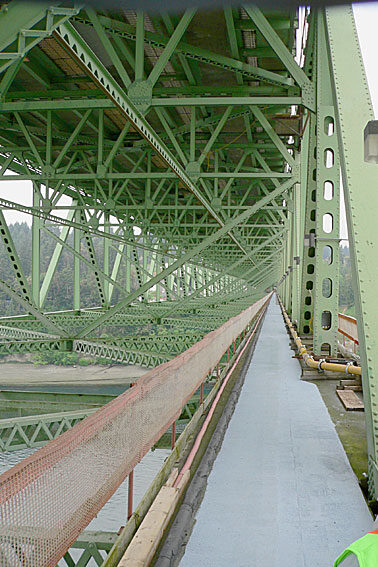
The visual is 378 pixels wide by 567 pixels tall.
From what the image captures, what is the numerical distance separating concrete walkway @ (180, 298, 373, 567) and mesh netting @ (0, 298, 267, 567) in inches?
26.3

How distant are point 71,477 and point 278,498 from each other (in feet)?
6.52

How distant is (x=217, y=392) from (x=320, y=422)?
1318 millimetres

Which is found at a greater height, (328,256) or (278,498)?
(328,256)

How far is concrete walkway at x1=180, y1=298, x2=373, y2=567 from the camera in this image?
8.95ft

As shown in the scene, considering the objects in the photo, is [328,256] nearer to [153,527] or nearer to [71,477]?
[153,527]

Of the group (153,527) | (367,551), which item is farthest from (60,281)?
(367,551)

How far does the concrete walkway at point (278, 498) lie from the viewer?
2.73 meters

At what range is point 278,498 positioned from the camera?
337 centimetres

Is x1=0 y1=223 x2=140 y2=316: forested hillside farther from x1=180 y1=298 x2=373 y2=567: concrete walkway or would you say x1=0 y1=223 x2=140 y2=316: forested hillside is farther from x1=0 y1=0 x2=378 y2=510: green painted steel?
x1=180 y1=298 x2=373 y2=567: concrete walkway

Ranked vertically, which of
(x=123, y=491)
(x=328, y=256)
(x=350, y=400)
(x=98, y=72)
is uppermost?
(x=98, y=72)

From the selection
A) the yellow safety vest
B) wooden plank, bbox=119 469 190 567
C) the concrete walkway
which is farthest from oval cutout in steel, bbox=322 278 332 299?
the yellow safety vest

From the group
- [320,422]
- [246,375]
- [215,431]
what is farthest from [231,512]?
[246,375]

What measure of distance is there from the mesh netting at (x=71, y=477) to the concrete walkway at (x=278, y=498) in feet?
2.19

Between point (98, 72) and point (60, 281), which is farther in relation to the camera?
point (60, 281)
